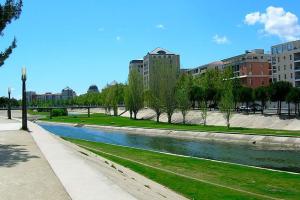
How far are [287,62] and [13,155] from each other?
105789 mm

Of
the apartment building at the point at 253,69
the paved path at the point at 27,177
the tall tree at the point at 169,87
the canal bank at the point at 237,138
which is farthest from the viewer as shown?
the apartment building at the point at 253,69

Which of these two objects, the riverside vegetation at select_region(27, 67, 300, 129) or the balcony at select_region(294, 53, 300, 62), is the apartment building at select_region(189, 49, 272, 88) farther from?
the riverside vegetation at select_region(27, 67, 300, 129)

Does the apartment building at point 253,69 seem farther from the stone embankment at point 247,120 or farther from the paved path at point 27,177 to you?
the paved path at point 27,177

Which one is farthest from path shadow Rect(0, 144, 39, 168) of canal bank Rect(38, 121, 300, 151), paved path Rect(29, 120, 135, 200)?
canal bank Rect(38, 121, 300, 151)

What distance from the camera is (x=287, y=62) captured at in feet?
381

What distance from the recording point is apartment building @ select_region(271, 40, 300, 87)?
113056 mm

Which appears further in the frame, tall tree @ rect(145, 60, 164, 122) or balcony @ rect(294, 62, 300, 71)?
balcony @ rect(294, 62, 300, 71)

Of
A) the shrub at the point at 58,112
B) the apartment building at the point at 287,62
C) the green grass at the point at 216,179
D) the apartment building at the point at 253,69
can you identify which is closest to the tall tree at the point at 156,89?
the apartment building at the point at 287,62

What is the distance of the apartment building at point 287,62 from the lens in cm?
11306

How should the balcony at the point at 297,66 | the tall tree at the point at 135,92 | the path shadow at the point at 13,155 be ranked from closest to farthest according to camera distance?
the path shadow at the point at 13,155 → the tall tree at the point at 135,92 → the balcony at the point at 297,66

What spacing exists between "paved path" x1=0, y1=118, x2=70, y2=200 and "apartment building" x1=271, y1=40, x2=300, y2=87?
10102 cm

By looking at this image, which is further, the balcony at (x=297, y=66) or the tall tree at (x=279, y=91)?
the balcony at (x=297, y=66)

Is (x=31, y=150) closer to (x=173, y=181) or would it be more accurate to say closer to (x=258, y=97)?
(x=173, y=181)

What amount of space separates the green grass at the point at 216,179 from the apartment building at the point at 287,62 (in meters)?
91.8
